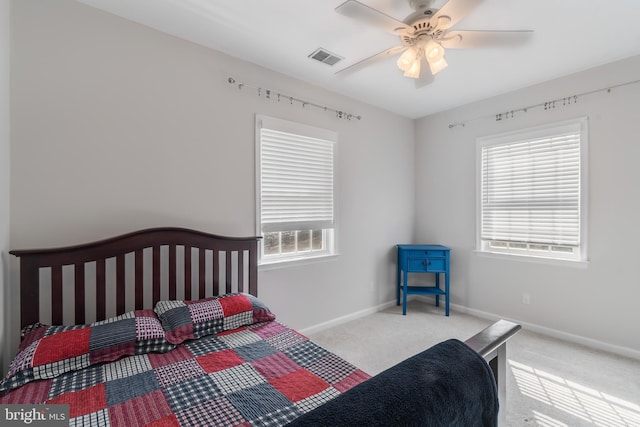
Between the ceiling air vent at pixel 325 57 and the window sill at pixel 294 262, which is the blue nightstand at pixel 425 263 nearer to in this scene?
the window sill at pixel 294 262

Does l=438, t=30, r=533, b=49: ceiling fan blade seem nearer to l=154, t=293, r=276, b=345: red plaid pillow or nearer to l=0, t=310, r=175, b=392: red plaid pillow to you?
l=154, t=293, r=276, b=345: red plaid pillow

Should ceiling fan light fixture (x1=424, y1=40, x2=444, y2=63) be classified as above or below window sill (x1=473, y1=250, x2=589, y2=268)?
above

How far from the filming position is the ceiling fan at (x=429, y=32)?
5.25 feet

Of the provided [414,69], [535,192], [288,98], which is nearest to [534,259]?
[535,192]

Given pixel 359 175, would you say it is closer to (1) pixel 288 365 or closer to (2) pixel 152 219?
(2) pixel 152 219

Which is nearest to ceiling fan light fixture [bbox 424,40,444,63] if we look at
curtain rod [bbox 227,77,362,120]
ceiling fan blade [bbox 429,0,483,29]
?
ceiling fan blade [bbox 429,0,483,29]

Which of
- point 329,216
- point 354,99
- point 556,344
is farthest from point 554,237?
point 354,99

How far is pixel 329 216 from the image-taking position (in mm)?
3336

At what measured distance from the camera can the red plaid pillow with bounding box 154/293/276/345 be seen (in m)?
1.77

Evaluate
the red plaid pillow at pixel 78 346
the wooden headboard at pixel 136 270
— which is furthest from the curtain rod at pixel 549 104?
the red plaid pillow at pixel 78 346

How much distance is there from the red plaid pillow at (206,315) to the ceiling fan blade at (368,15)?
76.3 inches

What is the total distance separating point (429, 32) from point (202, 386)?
2.33 meters

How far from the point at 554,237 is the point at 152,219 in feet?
12.9

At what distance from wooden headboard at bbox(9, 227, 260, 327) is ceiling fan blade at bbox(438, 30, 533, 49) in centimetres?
209
